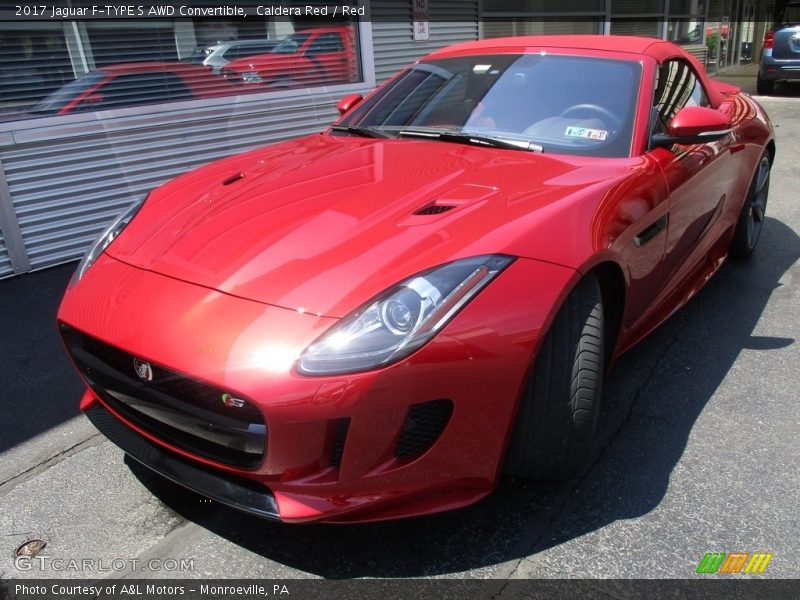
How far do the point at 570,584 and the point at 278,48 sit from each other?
5725 mm

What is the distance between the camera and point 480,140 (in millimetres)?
2865

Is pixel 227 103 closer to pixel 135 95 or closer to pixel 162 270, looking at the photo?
pixel 135 95

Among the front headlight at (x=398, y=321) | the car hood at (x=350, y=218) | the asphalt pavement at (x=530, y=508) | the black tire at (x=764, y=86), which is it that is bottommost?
the black tire at (x=764, y=86)

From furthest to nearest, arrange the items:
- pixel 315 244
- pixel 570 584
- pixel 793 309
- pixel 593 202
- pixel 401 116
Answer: pixel 793 309 < pixel 401 116 < pixel 593 202 < pixel 315 244 < pixel 570 584

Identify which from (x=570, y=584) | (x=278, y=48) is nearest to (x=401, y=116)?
(x=570, y=584)

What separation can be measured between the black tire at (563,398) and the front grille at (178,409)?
0.80 metres

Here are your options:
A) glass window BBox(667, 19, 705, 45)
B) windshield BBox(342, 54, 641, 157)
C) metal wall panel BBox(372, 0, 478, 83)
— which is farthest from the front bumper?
glass window BBox(667, 19, 705, 45)

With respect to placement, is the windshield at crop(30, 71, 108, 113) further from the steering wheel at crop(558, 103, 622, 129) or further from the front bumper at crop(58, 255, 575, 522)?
the steering wheel at crop(558, 103, 622, 129)

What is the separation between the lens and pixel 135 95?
17.6 ft

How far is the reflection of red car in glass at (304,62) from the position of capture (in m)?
6.18

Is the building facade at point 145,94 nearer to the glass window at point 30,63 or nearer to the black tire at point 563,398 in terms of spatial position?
the glass window at point 30,63

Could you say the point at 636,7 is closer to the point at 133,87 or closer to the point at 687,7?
the point at 687,7

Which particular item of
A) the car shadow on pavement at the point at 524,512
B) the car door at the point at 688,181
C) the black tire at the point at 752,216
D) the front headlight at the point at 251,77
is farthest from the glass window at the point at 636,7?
the car shadow on pavement at the point at 524,512

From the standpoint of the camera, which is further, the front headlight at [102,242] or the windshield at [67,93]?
the windshield at [67,93]
